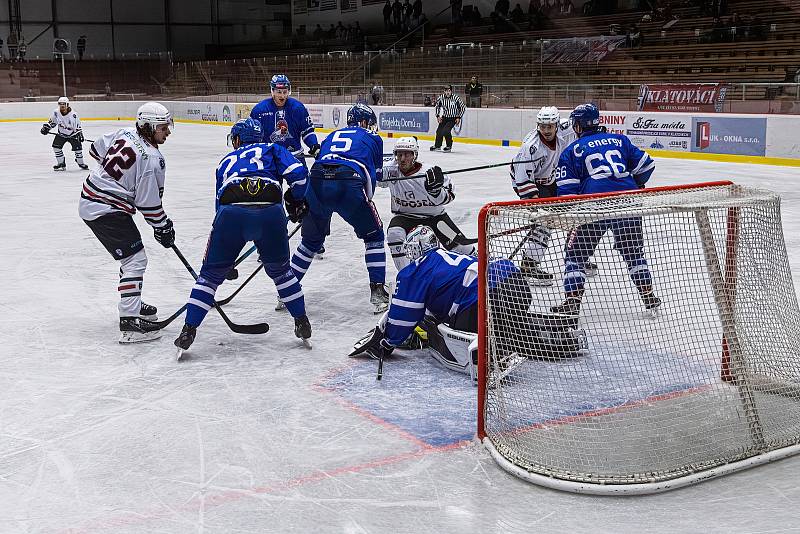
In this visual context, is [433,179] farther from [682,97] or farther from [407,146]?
[682,97]

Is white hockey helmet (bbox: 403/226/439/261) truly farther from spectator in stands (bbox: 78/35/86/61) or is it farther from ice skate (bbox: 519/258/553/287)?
spectator in stands (bbox: 78/35/86/61)

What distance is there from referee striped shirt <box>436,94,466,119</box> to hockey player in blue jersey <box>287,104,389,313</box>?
32.8ft

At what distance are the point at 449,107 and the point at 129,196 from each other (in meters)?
11.3

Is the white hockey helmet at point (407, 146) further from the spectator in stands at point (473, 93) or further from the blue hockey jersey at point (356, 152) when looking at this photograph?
the spectator in stands at point (473, 93)

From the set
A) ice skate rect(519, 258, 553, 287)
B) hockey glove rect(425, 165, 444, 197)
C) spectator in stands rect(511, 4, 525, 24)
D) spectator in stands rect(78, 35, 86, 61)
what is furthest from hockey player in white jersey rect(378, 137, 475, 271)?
spectator in stands rect(78, 35, 86, 61)

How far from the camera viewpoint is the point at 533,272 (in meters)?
3.38

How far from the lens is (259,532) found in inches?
100

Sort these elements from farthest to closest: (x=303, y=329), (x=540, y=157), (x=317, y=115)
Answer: (x=317, y=115) → (x=540, y=157) → (x=303, y=329)

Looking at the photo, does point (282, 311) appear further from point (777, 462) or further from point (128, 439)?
point (777, 462)

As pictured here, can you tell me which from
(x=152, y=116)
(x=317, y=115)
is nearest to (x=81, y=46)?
(x=317, y=115)

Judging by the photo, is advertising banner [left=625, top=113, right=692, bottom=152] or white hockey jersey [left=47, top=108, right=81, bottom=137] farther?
advertising banner [left=625, top=113, right=692, bottom=152]

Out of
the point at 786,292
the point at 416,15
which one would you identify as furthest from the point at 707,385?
the point at 416,15

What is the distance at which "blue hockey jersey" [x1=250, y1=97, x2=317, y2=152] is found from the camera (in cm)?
712

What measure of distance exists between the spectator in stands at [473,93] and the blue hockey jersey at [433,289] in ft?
43.2
